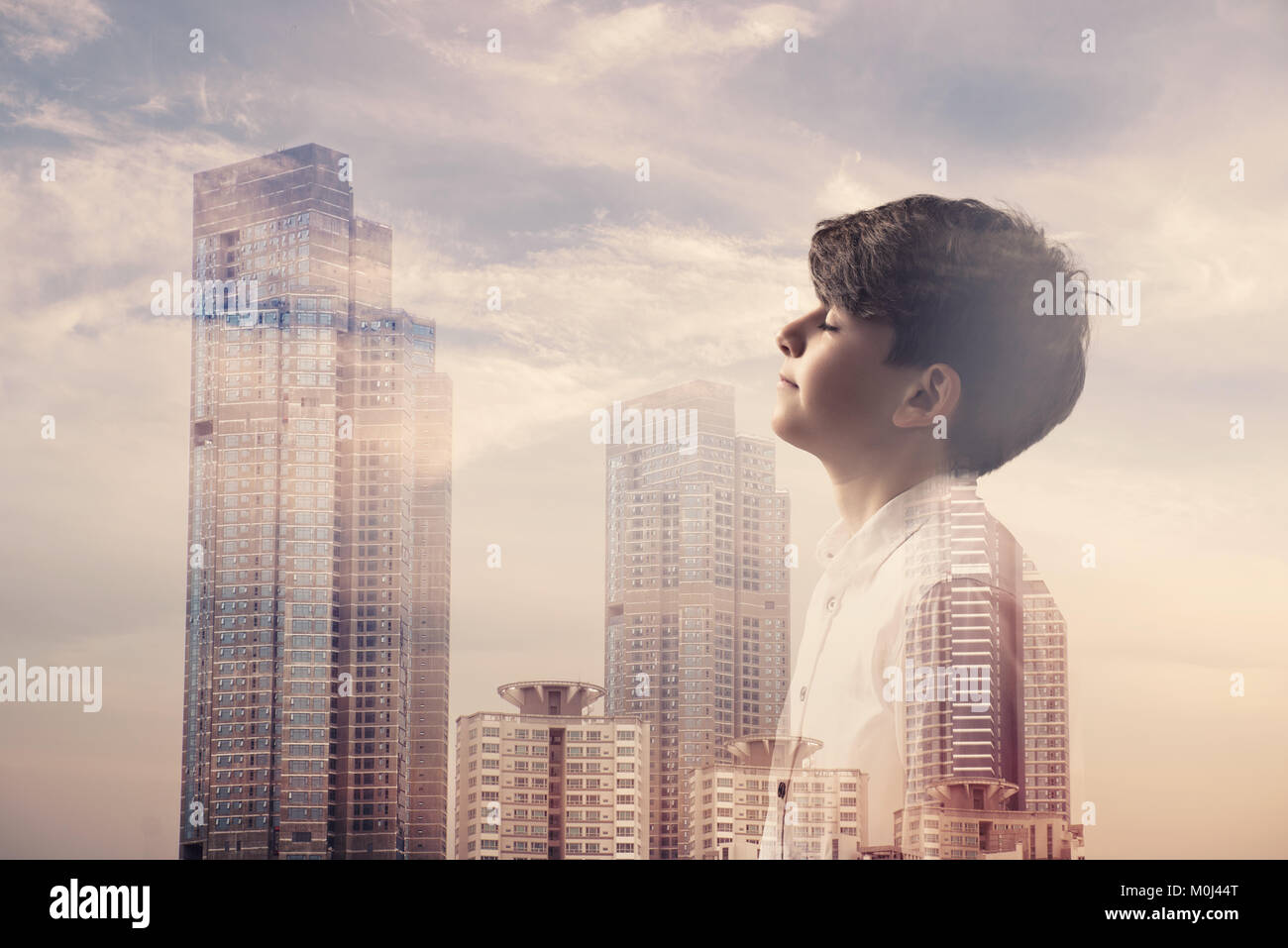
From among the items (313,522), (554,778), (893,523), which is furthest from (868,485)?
(313,522)

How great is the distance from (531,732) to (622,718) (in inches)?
23.5

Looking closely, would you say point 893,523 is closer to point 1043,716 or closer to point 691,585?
point 1043,716

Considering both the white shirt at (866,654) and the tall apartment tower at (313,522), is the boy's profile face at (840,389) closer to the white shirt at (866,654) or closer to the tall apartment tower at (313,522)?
the white shirt at (866,654)

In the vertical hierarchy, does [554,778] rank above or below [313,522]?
below

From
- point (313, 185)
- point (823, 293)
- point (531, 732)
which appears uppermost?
point (313, 185)

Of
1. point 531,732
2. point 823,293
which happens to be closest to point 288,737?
point 531,732

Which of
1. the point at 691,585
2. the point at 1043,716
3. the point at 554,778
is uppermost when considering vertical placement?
the point at 691,585

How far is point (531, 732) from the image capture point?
20.9ft

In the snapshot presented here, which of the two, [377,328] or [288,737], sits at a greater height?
[377,328]

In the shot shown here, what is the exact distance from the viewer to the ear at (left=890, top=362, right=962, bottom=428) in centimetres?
124

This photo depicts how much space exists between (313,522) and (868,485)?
7.60 m

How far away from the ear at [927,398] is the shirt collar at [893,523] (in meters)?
0.07

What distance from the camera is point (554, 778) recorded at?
251 inches
